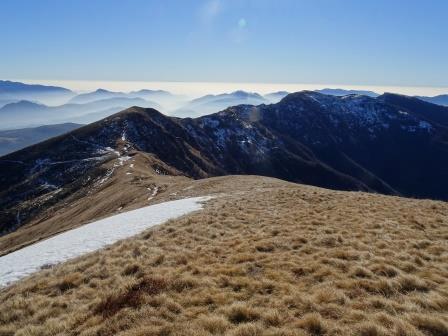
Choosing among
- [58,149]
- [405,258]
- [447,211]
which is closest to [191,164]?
[58,149]

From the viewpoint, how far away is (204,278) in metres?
13.4

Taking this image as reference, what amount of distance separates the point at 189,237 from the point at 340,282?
9484 millimetres

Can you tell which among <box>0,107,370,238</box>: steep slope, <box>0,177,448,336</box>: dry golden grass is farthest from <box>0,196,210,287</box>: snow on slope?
<box>0,107,370,238</box>: steep slope

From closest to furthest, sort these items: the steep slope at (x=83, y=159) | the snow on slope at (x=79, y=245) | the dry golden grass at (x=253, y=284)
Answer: the dry golden grass at (x=253, y=284) < the snow on slope at (x=79, y=245) < the steep slope at (x=83, y=159)

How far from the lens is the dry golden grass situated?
995 cm

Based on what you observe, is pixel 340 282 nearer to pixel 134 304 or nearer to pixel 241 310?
pixel 241 310

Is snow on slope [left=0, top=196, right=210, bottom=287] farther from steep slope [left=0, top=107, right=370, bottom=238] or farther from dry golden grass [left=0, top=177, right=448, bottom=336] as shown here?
steep slope [left=0, top=107, right=370, bottom=238]

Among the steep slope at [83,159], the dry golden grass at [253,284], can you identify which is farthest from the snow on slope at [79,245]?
the steep slope at [83,159]

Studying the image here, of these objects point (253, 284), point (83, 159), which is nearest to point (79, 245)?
point (253, 284)

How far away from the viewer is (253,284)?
41.4ft

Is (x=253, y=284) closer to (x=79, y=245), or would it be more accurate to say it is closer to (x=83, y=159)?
(x=79, y=245)

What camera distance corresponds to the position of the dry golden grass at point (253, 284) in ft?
32.7

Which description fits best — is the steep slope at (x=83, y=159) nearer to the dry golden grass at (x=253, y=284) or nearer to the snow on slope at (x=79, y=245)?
the snow on slope at (x=79, y=245)

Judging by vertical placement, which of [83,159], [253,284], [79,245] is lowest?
[83,159]
